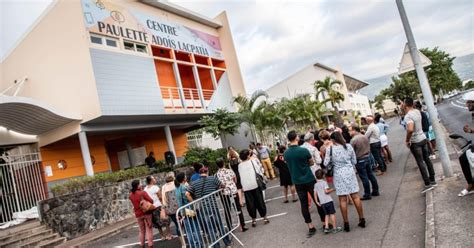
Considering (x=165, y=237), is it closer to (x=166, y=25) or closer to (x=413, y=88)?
(x=166, y=25)

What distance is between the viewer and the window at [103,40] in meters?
13.3

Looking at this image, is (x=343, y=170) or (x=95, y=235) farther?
(x=95, y=235)

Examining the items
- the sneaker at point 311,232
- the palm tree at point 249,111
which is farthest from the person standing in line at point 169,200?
the palm tree at point 249,111

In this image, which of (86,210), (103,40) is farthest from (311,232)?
(103,40)

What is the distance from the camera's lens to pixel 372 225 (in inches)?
223

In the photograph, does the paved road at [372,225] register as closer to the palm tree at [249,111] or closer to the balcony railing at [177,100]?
the balcony railing at [177,100]

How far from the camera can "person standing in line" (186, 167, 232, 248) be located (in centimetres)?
623

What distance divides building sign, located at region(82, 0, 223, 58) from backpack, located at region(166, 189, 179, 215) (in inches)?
337

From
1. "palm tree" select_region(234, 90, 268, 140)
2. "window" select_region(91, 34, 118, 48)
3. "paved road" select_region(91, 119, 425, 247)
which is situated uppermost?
"window" select_region(91, 34, 118, 48)

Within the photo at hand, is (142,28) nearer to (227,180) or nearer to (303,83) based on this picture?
(227,180)

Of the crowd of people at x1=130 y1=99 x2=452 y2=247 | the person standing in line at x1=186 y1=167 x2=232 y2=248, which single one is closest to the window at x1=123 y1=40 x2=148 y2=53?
the crowd of people at x1=130 y1=99 x2=452 y2=247

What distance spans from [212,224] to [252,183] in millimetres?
1346

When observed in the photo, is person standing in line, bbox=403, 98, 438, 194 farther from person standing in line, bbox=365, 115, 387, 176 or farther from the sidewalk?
person standing in line, bbox=365, 115, 387, 176

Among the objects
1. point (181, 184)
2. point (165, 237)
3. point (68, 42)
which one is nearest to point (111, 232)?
point (165, 237)
